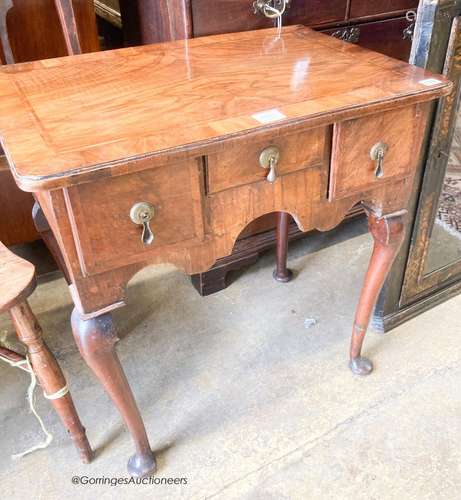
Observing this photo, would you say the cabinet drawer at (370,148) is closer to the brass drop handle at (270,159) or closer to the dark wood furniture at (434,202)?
the brass drop handle at (270,159)

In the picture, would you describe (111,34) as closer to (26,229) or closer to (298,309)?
(26,229)

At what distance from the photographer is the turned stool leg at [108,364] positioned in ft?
2.91

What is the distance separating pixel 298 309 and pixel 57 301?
72 centimetres

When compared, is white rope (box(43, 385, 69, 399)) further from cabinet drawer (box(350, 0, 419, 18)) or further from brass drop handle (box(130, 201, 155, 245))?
cabinet drawer (box(350, 0, 419, 18))

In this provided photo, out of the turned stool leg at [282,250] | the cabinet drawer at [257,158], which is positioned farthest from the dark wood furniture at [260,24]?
the cabinet drawer at [257,158]

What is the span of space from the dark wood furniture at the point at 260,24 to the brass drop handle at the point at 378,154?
539 millimetres

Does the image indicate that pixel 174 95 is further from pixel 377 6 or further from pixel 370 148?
pixel 377 6

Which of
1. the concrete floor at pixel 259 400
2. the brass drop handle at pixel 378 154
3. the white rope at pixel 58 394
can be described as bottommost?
the concrete floor at pixel 259 400

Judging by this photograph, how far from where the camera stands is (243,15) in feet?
4.17

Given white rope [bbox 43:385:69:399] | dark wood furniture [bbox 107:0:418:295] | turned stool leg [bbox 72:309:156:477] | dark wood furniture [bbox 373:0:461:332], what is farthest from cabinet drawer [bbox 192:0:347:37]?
white rope [bbox 43:385:69:399]

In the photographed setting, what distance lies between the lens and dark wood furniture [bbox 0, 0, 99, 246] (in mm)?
1447

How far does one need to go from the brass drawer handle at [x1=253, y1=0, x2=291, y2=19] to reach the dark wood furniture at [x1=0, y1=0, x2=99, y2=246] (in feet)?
1.68

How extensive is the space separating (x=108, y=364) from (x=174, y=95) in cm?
48

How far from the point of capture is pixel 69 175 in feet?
2.27
